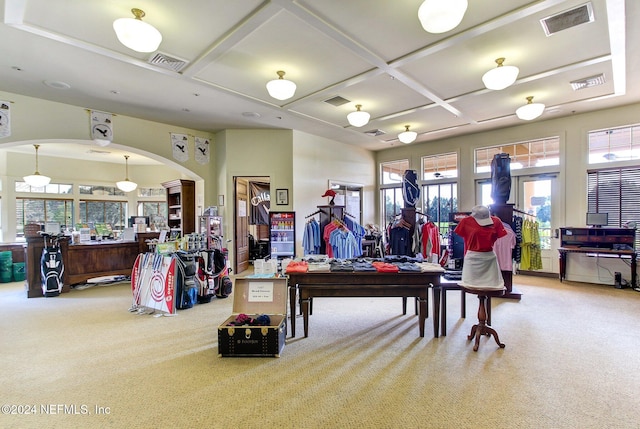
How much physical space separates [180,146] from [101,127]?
1474 mm

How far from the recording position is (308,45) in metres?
3.53

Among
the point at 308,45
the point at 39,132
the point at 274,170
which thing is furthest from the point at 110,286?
the point at 308,45

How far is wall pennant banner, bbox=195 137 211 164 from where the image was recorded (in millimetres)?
6918

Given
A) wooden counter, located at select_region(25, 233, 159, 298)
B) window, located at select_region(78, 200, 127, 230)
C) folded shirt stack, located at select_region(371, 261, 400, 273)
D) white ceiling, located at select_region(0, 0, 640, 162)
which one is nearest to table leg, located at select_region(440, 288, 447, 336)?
folded shirt stack, located at select_region(371, 261, 400, 273)

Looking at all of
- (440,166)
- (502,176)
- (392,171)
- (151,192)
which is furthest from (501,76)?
(151,192)

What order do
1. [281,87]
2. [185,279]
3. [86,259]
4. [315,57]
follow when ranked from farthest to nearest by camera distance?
[86,259] → [185,279] → [281,87] → [315,57]

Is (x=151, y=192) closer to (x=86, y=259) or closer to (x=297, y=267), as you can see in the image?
(x=86, y=259)

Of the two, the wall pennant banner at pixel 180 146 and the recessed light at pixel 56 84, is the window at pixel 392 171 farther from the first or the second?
the recessed light at pixel 56 84

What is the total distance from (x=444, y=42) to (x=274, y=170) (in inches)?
173

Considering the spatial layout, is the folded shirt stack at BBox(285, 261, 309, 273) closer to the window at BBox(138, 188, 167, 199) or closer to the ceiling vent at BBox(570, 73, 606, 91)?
the ceiling vent at BBox(570, 73, 606, 91)

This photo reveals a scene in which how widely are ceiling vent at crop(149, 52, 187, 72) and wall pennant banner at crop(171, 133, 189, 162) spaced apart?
2853mm

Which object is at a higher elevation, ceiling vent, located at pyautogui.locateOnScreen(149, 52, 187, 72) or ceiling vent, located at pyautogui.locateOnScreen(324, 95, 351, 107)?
ceiling vent, located at pyautogui.locateOnScreen(324, 95, 351, 107)

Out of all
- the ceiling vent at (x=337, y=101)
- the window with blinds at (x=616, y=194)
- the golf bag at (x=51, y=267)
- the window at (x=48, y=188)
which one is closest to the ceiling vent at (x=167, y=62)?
the ceiling vent at (x=337, y=101)

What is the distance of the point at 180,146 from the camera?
666cm
